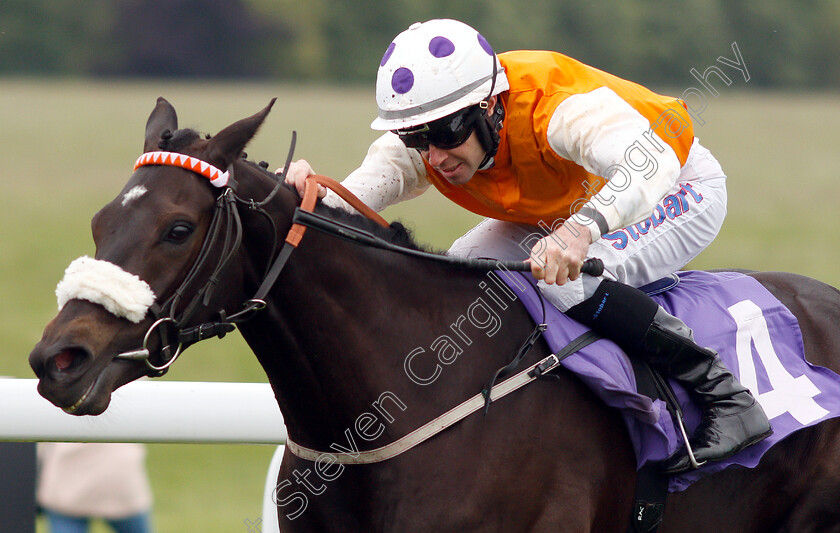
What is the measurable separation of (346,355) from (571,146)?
34.5 inches

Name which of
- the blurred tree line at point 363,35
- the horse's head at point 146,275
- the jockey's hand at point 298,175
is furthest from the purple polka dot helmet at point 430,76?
the blurred tree line at point 363,35

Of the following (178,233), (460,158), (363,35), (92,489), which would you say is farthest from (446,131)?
(363,35)

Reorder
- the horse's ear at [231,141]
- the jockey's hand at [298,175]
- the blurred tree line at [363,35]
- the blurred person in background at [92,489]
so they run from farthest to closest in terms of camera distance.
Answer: the blurred tree line at [363,35] → the blurred person in background at [92,489] → the jockey's hand at [298,175] → the horse's ear at [231,141]

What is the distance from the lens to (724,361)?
10.0 feet

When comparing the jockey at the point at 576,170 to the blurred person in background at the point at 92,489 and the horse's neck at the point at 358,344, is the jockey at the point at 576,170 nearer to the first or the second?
the horse's neck at the point at 358,344

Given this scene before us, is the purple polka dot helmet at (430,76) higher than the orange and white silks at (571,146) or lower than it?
higher

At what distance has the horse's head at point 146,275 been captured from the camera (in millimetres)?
2219

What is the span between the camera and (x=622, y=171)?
2756 mm

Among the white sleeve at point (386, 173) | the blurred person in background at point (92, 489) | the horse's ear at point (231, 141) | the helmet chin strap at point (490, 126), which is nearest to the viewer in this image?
the horse's ear at point (231, 141)

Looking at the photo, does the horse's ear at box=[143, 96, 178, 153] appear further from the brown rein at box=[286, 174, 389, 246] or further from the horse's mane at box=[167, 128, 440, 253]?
the brown rein at box=[286, 174, 389, 246]

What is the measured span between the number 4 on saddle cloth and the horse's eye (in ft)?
3.09

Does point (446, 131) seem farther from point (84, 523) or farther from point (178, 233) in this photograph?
point (84, 523)

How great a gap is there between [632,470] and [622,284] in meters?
0.51

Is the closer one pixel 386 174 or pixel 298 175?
pixel 298 175
